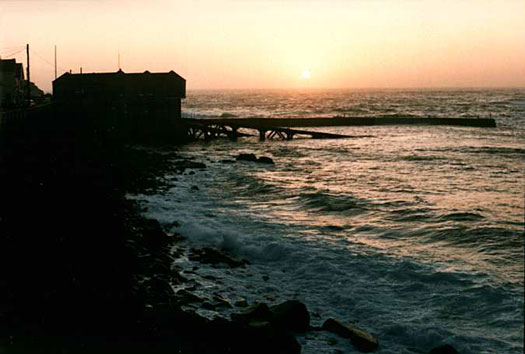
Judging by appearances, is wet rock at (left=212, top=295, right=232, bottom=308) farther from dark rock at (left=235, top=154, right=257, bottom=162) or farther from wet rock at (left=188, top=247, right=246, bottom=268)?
dark rock at (left=235, top=154, right=257, bottom=162)

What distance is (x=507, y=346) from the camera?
9031mm

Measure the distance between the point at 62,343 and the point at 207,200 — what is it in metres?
14.8

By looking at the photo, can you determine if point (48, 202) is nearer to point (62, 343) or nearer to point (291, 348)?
point (62, 343)

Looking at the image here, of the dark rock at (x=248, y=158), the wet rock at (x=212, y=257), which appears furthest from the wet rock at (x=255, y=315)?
the dark rock at (x=248, y=158)

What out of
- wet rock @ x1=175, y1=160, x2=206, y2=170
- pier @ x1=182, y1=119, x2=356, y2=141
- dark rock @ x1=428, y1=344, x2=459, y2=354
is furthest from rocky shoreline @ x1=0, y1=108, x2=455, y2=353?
pier @ x1=182, y1=119, x2=356, y2=141

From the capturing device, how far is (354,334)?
9102 millimetres

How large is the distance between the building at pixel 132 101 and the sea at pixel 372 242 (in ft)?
69.0

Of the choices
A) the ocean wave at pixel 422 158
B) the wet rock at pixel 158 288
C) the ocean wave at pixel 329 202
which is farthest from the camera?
the ocean wave at pixel 422 158

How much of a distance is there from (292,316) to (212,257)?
4.89m

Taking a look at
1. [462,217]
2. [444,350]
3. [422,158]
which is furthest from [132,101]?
[444,350]

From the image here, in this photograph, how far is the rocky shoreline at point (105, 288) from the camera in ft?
26.6

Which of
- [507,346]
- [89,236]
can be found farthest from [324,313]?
[89,236]

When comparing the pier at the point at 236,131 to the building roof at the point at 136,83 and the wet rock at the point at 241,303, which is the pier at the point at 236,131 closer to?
the building roof at the point at 136,83

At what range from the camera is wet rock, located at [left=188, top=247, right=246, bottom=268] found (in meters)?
13.7
